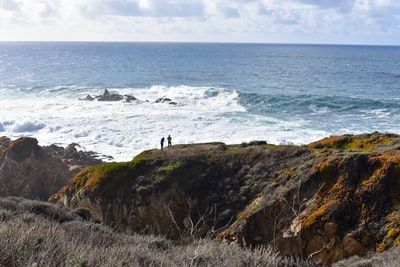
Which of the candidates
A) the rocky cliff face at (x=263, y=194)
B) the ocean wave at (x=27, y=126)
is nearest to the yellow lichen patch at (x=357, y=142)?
the rocky cliff face at (x=263, y=194)

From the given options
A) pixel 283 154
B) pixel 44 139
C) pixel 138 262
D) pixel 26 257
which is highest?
pixel 26 257

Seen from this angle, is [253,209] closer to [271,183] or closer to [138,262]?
[271,183]

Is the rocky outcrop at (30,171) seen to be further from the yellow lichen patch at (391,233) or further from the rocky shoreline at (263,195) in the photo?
the yellow lichen patch at (391,233)

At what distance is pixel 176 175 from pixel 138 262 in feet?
36.2

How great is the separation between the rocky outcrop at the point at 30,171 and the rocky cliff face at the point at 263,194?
5158 mm

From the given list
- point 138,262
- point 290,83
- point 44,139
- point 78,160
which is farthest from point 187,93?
point 138,262

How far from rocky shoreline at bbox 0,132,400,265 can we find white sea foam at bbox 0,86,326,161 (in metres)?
13.8

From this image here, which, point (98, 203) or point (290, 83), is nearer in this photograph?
point (98, 203)

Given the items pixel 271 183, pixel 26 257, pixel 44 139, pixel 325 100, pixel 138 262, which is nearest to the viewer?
pixel 26 257

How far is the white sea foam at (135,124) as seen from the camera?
114 feet

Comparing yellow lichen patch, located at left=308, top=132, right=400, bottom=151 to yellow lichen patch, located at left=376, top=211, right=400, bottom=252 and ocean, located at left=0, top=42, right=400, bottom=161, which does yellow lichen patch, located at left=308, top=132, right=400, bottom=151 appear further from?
ocean, located at left=0, top=42, right=400, bottom=161

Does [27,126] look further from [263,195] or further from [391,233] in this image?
[391,233]

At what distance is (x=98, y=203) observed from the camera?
653 inches

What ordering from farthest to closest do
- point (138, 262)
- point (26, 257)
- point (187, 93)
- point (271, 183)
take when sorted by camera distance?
1. point (187, 93)
2. point (271, 183)
3. point (138, 262)
4. point (26, 257)
